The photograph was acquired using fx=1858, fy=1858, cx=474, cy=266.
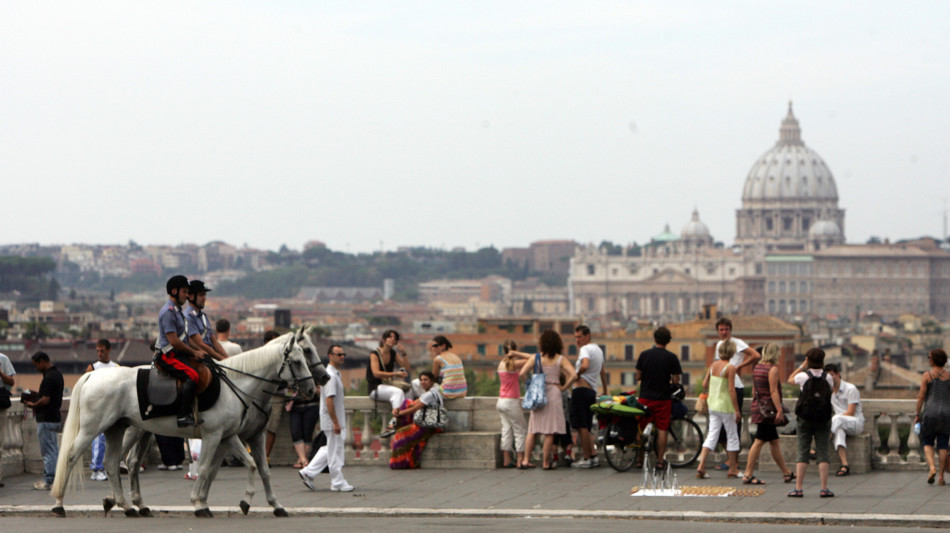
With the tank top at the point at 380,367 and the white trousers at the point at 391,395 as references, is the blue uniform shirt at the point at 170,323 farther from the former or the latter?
the white trousers at the point at 391,395

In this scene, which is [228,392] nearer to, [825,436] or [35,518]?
[35,518]

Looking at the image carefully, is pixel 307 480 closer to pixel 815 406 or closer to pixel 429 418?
pixel 429 418

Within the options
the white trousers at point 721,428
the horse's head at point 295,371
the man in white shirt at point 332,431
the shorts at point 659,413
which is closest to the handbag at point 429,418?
the man in white shirt at point 332,431

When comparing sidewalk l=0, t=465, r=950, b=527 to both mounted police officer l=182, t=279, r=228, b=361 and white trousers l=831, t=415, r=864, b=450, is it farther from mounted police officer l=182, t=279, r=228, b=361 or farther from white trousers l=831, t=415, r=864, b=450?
mounted police officer l=182, t=279, r=228, b=361

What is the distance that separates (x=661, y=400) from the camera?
42.4 ft

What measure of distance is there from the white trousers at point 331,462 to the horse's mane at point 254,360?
1346mm

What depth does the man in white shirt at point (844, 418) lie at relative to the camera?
12844 mm

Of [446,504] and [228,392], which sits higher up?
[228,392]

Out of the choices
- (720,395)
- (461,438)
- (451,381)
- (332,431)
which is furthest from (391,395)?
(720,395)

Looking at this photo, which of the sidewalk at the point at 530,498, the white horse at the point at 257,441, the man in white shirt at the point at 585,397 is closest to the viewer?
the sidewalk at the point at 530,498

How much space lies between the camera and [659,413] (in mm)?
12906

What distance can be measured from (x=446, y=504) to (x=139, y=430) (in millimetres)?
1946

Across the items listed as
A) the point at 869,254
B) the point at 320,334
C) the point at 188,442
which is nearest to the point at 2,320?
the point at 320,334

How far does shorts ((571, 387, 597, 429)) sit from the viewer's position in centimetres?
1334
